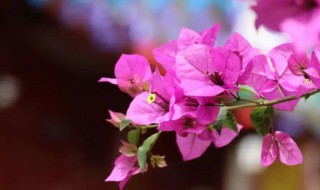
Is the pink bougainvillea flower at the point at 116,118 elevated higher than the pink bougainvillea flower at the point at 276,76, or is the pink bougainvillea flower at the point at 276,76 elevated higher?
the pink bougainvillea flower at the point at 276,76

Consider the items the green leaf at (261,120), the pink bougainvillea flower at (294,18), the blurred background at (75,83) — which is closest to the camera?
the pink bougainvillea flower at (294,18)

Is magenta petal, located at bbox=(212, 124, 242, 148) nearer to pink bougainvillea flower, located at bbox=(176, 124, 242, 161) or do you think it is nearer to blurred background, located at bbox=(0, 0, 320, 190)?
pink bougainvillea flower, located at bbox=(176, 124, 242, 161)

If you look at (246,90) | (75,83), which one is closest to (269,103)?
(246,90)

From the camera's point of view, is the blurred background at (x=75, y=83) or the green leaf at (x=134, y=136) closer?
the green leaf at (x=134, y=136)

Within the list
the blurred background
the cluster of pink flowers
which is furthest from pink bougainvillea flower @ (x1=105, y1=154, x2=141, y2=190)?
the blurred background

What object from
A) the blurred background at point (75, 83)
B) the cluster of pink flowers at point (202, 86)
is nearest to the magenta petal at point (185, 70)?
the cluster of pink flowers at point (202, 86)

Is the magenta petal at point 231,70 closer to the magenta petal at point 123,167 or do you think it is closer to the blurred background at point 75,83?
the magenta petal at point 123,167

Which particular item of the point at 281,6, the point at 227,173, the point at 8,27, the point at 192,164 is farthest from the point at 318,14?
the point at 227,173

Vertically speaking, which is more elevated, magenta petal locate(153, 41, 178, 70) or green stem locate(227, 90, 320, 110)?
magenta petal locate(153, 41, 178, 70)
